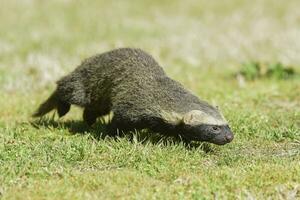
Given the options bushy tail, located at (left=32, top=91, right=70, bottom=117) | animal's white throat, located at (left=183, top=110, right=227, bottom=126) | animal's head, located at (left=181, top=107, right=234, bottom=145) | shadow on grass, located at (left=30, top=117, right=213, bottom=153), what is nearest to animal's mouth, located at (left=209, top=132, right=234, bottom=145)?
animal's head, located at (left=181, top=107, right=234, bottom=145)

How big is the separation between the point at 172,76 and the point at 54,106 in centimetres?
396

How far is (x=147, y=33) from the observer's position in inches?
664

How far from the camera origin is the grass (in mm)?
6445

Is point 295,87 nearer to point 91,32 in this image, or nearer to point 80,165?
point 80,165

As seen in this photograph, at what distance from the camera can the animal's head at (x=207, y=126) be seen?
7.48m

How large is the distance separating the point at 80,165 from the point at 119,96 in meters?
1.49

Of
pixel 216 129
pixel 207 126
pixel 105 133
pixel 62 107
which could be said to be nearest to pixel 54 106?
pixel 62 107

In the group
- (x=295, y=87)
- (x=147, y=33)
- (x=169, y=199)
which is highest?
(x=147, y=33)

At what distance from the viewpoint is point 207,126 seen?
7555 millimetres

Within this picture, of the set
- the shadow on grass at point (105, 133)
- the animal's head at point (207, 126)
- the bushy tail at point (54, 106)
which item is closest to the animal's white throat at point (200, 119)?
the animal's head at point (207, 126)

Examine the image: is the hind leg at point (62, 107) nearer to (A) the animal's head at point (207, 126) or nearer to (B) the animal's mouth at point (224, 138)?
(A) the animal's head at point (207, 126)

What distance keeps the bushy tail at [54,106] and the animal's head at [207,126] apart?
2616 mm

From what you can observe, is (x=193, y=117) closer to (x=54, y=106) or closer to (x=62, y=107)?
(x=62, y=107)

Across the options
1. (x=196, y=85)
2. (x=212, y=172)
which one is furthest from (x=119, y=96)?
(x=196, y=85)
